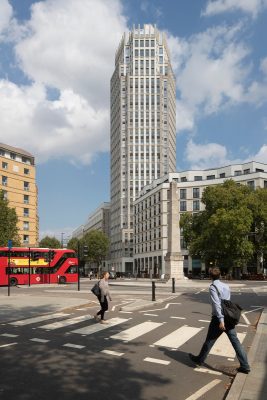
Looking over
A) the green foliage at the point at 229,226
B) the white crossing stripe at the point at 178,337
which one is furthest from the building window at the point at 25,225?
the white crossing stripe at the point at 178,337

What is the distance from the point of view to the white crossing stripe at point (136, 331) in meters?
10.4

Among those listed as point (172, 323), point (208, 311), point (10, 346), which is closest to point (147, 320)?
point (172, 323)

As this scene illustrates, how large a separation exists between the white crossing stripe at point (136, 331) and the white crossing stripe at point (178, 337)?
0.71m

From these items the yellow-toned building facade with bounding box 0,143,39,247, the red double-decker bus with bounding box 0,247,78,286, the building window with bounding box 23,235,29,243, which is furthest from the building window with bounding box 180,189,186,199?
the red double-decker bus with bounding box 0,247,78,286

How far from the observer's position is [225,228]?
203ft

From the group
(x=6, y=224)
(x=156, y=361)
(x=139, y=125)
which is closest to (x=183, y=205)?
(x=139, y=125)

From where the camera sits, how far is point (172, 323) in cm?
1313

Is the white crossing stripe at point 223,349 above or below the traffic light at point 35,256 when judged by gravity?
below

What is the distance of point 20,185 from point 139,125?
58.9m

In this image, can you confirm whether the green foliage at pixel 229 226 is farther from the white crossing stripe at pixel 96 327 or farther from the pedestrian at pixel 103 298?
the pedestrian at pixel 103 298

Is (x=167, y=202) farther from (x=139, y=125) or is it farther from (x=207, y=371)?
(x=207, y=371)

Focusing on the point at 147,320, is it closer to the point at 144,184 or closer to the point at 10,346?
the point at 10,346

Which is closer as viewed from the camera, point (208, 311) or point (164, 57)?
point (208, 311)

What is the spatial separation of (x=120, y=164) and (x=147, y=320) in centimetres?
11870
